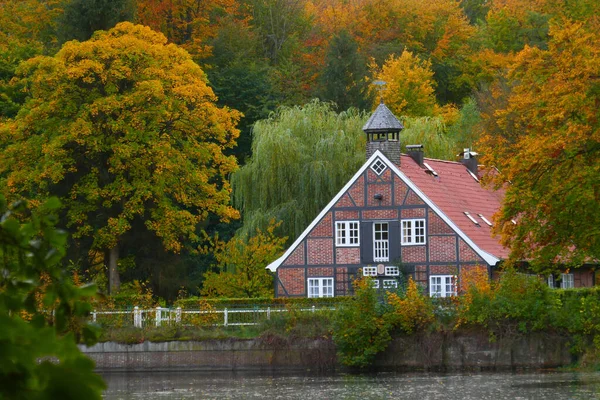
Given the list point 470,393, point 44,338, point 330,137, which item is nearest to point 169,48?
point 330,137

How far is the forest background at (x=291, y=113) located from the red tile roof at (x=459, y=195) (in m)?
2.34

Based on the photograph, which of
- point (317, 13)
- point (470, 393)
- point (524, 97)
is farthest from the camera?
point (317, 13)

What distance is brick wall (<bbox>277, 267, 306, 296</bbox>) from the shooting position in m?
40.4

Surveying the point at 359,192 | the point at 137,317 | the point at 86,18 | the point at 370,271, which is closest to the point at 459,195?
the point at 359,192

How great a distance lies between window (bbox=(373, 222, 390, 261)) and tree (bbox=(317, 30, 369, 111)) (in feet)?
51.8

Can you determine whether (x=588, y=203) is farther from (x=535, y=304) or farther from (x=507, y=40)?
(x=507, y=40)

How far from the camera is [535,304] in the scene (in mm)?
30953

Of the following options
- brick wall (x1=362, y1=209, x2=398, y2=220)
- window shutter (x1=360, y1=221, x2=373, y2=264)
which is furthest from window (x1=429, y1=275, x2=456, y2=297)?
brick wall (x1=362, y1=209, x2=398, y2=220)

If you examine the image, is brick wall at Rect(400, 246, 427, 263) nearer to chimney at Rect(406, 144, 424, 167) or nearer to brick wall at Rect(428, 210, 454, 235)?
brick wall at Rect(428, 210, 454, 235)

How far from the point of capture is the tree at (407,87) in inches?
2328

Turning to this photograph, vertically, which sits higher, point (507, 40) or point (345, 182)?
point (507, 40)

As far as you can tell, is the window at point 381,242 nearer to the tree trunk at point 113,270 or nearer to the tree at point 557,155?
the tree trunk at point 113,270

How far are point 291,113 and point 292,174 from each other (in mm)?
2969

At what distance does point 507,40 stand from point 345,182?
23.4 meters
